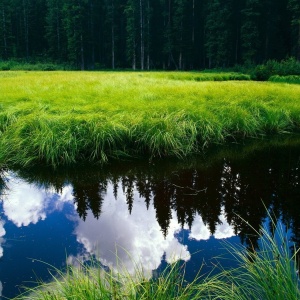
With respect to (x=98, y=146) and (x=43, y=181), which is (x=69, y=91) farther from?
(x=43, y=181)

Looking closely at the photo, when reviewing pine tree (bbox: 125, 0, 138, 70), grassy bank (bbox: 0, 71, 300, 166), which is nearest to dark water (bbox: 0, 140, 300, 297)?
grassy bank (bbox: 0, 71, 300, 166)

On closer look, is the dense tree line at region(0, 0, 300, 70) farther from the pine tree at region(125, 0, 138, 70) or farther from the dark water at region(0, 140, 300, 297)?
the dark water at region(0, 140, 300, 297)

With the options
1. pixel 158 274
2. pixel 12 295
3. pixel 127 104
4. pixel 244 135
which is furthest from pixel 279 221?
pixel 127 104

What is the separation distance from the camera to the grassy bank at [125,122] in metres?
6.05

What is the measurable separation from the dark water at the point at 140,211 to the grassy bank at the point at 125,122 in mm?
513

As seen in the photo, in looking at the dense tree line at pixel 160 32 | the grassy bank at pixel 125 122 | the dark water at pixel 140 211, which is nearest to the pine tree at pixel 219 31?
the dense tree line at pixel 160 32

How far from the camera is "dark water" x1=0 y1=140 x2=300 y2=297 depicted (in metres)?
3.13

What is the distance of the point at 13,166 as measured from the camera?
579 cm

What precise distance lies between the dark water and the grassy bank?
0.51 metres

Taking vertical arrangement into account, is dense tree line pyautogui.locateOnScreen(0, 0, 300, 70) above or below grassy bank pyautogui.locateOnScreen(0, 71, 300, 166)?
above

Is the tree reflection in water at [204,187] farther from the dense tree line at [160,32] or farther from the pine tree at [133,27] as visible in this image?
the pine tree at [133,27]

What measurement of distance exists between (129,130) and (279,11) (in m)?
38.0

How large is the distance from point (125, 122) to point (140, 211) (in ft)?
9.88

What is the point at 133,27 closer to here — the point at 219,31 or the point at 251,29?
the point at 219,31
